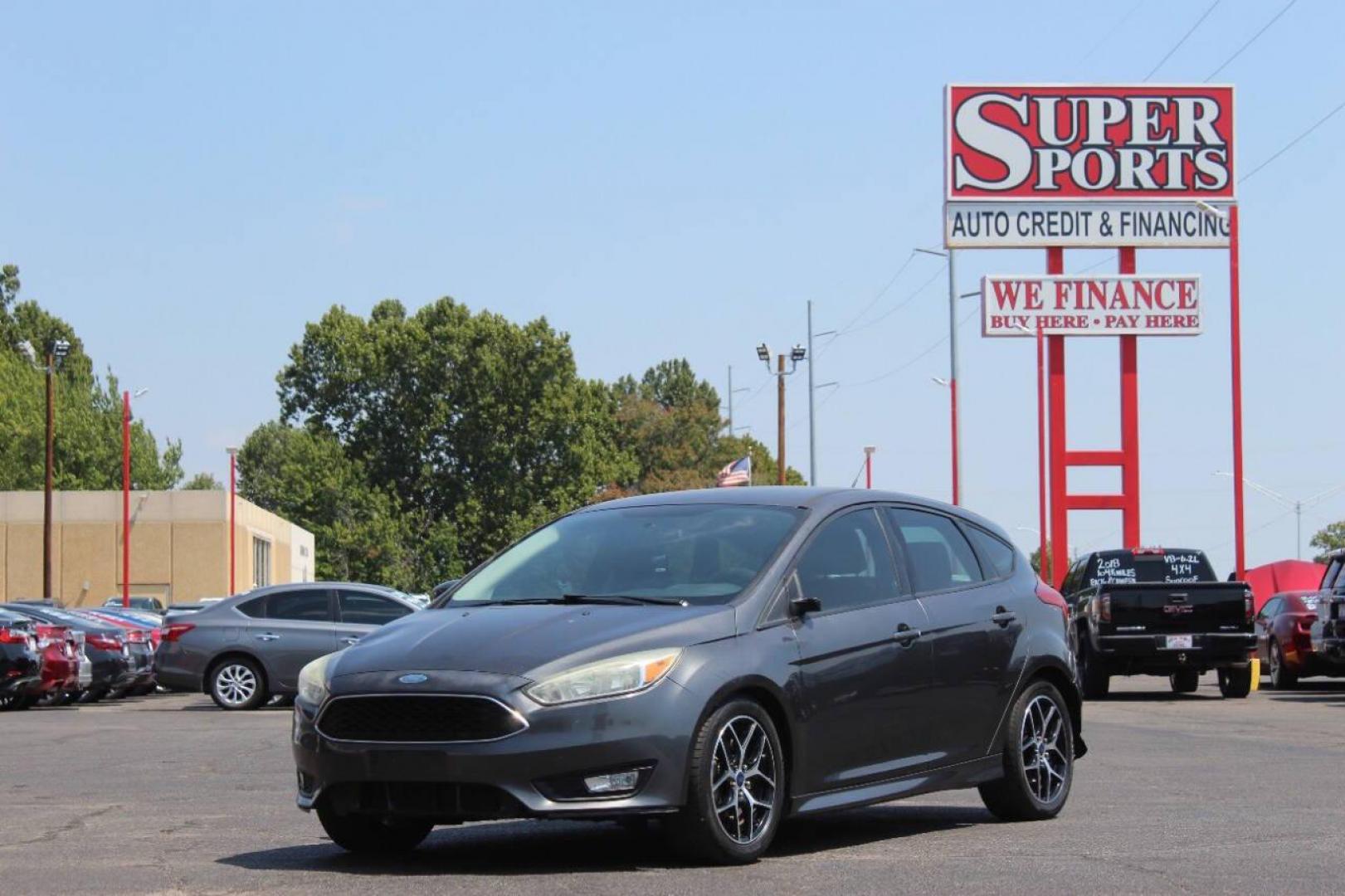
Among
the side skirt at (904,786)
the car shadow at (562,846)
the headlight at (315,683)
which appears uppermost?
the headlight at (315,683)

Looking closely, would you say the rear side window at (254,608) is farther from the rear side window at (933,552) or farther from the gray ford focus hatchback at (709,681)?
the rear side window at (933,552)

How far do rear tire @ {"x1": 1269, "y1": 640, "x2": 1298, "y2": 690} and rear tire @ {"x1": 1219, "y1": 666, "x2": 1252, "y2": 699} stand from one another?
2.45 metres

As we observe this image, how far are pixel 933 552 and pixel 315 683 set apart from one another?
3.15 m

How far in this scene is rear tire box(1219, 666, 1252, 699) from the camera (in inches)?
1048

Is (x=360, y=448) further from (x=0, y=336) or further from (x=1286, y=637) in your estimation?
(x=1286, y=637)

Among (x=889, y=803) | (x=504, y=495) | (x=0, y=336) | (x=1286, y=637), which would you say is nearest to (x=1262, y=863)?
(x=889, y=803)

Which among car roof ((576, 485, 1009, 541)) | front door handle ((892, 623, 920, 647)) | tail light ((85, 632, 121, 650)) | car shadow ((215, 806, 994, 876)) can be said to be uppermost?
car roof ((576, 485, 1009, 541))

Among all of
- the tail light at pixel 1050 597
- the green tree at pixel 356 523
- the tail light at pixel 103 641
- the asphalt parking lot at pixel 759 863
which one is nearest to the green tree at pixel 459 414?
the green tree at pixel 356 523

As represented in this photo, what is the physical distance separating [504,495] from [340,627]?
71.2m

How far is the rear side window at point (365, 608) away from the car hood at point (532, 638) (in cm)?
1782

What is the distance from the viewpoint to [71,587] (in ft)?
249

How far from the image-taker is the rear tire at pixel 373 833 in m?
9.11

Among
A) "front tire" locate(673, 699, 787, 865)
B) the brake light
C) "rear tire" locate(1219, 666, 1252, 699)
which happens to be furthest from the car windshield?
"rear tire" locate(1219, 666, 1252, 699)

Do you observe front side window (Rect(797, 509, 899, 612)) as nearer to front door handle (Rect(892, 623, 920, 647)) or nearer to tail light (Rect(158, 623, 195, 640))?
front door handle (Rect(892, 623, 920, 647))
